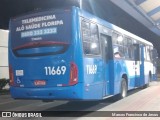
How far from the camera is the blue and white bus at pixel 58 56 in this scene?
10453 millimetres

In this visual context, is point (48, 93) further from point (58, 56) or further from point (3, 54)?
point (3, 54)

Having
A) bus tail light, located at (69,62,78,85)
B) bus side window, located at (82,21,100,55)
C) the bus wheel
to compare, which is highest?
bus side window, located at (82,21,100,55)

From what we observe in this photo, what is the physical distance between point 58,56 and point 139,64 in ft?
30.6

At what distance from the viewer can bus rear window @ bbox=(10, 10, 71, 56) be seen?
10.7 m

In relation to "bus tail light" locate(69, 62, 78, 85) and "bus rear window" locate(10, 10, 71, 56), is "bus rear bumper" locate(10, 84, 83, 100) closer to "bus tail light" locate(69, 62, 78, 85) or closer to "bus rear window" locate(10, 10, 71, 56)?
"bus tail light" locate(69, 62, 78, 85)

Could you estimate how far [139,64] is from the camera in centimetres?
1911

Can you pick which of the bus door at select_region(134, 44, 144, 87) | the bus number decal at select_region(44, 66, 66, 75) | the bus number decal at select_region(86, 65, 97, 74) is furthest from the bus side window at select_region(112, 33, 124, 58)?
the bus number decal at select_region(44, 66, 66, 75)

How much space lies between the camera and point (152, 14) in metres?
36.6

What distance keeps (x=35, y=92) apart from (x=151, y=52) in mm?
13923

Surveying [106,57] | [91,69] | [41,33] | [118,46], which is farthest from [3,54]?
[91,69]

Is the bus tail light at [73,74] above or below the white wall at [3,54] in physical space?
below

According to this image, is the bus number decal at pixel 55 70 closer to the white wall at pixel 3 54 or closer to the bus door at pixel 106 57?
the bus door at pixel 106 57

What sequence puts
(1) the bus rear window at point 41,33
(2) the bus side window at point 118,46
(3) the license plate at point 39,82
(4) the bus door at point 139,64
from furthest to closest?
(4) the bus door at point 139,64 → (2) the bus side window at point 118,46 → (3) the license plate at point 39,82 → (1) the bus rear window at point 41,33

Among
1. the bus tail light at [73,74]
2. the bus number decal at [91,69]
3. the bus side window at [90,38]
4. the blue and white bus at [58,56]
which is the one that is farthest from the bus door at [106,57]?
the bus tail light at [73,74]
